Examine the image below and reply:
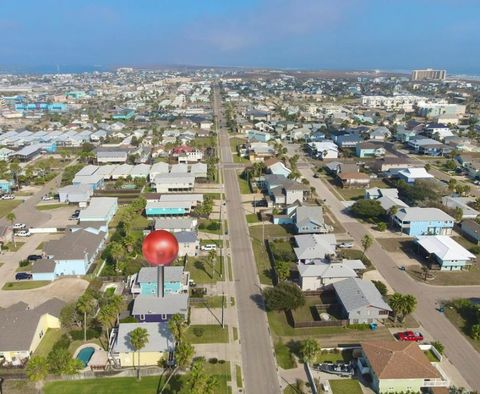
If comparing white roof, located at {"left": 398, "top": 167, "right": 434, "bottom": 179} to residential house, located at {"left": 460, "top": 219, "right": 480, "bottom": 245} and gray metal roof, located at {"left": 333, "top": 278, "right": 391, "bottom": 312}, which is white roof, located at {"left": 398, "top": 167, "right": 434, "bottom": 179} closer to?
residential house, located at {"left": 460, "top": 219, "right": 480, "bottom": 245}

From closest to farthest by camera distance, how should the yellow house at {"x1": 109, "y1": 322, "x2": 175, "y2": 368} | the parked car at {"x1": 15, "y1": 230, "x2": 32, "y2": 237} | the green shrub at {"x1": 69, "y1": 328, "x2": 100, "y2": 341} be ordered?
the yellow house at {"x1": 109, "y1": 322, "x2": 175, "y2": 368} < the green shrub at {"x1": 69, "y1": 328, "x2": 100, "y2": 341} < the parked car at {"x1": 15, "y1": 230, "x2": 32, "y2": 237}

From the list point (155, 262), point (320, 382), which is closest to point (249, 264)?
point (320, 382)

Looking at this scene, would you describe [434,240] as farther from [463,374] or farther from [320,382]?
[320,382]

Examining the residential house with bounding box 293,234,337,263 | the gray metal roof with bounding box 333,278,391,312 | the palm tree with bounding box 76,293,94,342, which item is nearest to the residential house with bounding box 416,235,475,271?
the residential house with bounding box 293,234,337,263

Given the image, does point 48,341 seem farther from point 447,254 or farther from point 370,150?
point 370,150

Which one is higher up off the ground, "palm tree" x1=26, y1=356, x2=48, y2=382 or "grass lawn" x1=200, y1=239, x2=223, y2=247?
"palm tree" x1=26, y1=356, x2=48, y2=382

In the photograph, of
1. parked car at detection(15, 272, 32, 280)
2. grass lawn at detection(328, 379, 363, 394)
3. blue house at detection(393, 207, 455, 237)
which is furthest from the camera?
blue house at detection(393, 207, 455, 237)
